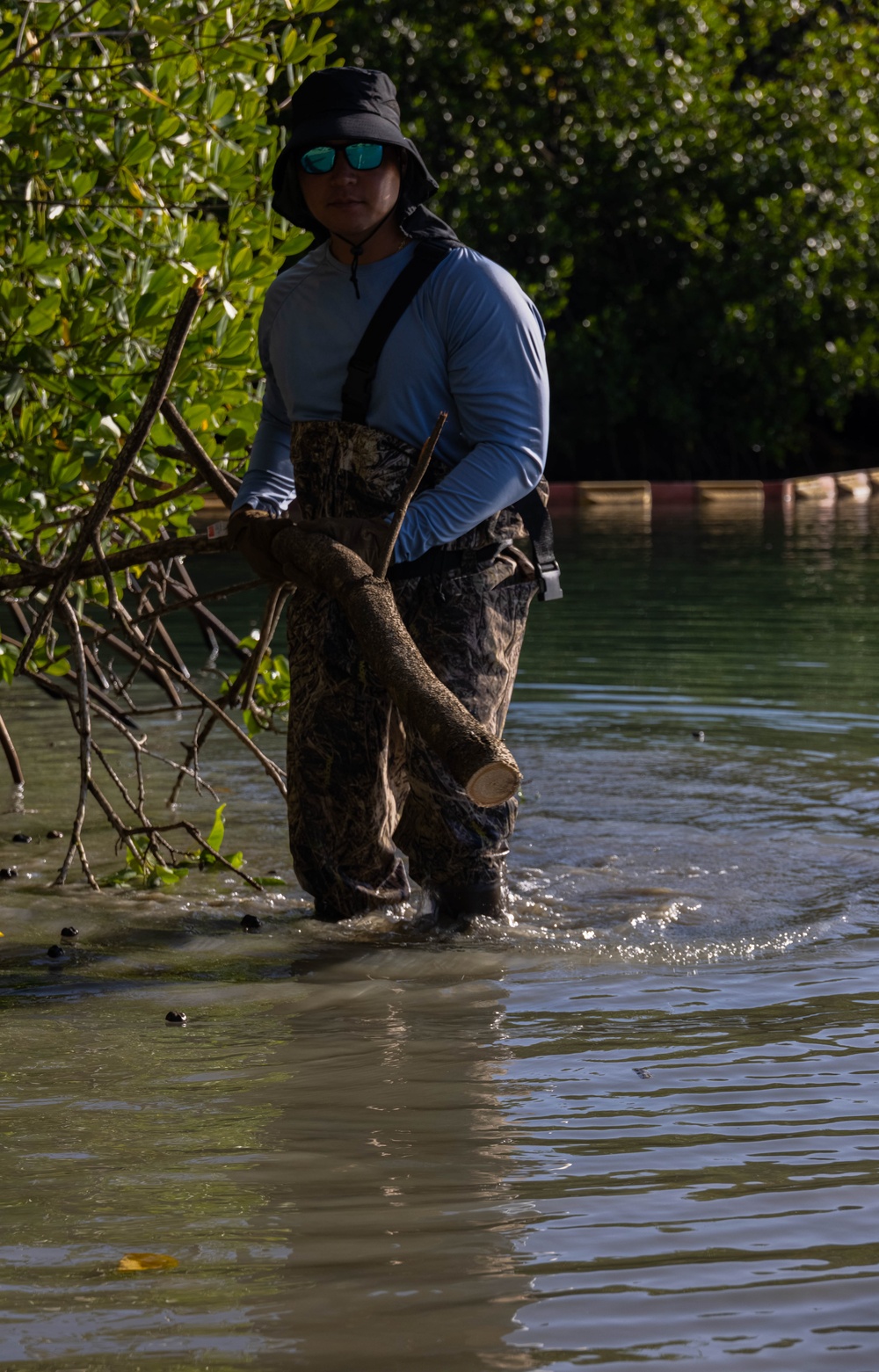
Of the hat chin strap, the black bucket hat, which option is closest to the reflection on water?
the hat chin strap

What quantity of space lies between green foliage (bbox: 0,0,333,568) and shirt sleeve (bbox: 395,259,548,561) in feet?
3.69

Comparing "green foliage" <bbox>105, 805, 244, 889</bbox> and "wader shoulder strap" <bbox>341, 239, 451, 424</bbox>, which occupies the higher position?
"wader shoulder strap" <bbox>341, 239, 451, 424</bbox>

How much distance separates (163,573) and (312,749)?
171 centimetres

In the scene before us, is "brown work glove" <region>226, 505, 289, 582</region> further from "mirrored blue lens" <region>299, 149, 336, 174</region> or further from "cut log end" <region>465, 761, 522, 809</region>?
"cut log end" <region>465, 761, 522, 809</region>

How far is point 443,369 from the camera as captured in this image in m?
4.62

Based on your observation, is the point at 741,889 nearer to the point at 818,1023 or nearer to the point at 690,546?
the point at 818,1023

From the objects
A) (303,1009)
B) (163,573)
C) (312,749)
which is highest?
(163,573)

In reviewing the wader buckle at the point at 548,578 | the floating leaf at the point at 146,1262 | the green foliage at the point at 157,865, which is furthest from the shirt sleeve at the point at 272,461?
the floating leaf at the point at 146,1262

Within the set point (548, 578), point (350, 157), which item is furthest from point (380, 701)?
point (350, 157)

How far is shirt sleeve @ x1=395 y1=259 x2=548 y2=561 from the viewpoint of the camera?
4461 mm

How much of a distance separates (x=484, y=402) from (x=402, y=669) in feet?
2.90

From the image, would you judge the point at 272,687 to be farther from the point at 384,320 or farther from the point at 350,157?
the point at 350,157

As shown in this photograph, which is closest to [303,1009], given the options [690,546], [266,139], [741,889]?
[741,889]

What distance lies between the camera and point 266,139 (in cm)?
621
